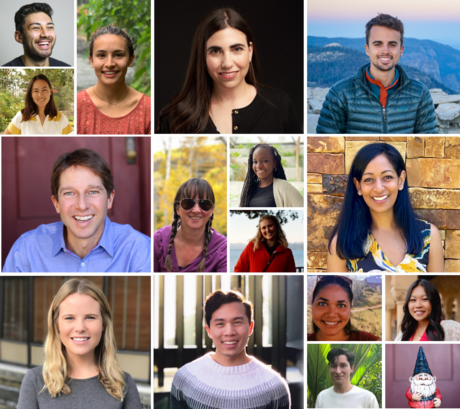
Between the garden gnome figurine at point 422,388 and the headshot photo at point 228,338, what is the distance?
814 millimetres

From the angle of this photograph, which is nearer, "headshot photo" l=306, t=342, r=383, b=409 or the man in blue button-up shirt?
the man in blue button-up shirt

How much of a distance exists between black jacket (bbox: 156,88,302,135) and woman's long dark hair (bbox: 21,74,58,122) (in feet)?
2.67

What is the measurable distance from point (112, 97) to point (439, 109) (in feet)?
7.96

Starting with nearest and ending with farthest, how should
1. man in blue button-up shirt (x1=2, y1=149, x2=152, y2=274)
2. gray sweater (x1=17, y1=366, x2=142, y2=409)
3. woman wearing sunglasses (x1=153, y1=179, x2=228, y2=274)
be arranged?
gray sweater (x1=17, y1=366, x2=142, y2=409) → man in blue button-up shirt (x1=2, y1=149, x2=152, y2=274) → woman wearing sunglasses (x1=153, y1=179, x2=228, y2=274)

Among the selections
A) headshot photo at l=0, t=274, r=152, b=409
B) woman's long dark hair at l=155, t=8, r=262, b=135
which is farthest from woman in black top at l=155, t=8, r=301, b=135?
headshot photo at l=0, t=274, r=152, b=409

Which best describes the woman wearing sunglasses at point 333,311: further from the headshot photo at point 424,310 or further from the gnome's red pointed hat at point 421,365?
the gnome's red pointed hat at point 421,365

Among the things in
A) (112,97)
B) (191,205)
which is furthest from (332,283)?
(112,97)

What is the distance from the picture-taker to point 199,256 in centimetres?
368

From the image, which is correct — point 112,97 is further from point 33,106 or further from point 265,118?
point 265,118

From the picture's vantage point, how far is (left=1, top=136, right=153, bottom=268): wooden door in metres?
3.62

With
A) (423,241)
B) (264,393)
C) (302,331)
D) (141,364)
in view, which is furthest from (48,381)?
(423,241)

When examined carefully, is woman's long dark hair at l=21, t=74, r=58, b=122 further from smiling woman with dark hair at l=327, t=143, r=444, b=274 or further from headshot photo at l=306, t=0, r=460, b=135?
smiling woman with dark hair at l=327, t=143, r=444, b=274

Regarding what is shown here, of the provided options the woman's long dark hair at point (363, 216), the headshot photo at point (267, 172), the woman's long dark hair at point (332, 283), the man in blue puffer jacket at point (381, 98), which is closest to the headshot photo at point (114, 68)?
the headshot photo at point (267, 172)

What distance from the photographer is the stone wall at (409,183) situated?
3666mm
